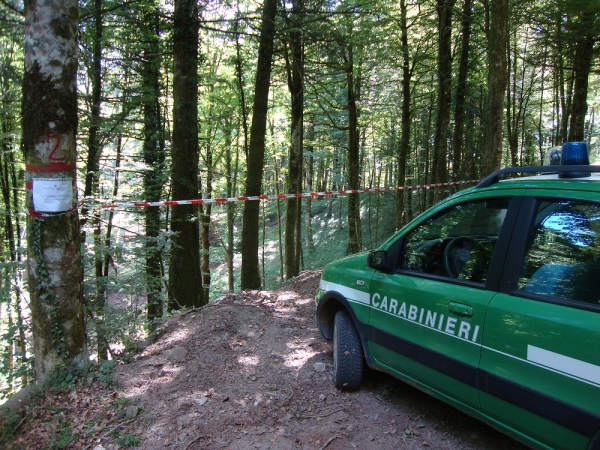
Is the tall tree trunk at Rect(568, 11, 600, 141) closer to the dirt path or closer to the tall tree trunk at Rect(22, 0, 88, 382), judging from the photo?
the dirt path

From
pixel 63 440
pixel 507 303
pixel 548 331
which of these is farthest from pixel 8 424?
pixel 548 331

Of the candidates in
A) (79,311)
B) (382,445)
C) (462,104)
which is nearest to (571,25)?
(462,104)

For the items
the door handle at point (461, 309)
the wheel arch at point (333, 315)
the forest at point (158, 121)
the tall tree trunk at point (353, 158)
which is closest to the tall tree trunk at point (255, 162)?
the forest at point (158, 121)

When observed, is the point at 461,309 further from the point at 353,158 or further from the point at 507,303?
the point at 353,158

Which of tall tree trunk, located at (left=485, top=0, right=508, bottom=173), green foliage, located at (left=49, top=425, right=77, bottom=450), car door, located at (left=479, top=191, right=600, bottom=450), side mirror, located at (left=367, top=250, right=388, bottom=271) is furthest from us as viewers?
tall tree trunk, located at (left=485, top=0, right=508, bottom=173)

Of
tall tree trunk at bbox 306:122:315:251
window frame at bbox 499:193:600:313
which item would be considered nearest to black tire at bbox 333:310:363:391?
window frame at bbox 499:193:600:313

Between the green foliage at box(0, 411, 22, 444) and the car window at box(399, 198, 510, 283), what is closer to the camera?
the car window at box(399, 198, 510, 283)

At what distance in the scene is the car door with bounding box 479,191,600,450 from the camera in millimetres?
1946

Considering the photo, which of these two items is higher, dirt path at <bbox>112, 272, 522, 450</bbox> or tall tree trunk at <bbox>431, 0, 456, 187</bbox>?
tall tree trunk at <bbox>431, 0, 456, 187</bbox>

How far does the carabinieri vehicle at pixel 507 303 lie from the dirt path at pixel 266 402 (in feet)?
1.53

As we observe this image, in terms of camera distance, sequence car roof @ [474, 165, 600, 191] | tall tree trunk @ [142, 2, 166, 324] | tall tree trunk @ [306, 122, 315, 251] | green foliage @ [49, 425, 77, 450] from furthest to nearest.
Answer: tall tree trunk @ [306, 122, 315, 251] → tall tree trunk @ [142, 2, 166, 324] → green foliage @ [49, 425, 77, 450] → car roof @ [474, 165, 600, 191]

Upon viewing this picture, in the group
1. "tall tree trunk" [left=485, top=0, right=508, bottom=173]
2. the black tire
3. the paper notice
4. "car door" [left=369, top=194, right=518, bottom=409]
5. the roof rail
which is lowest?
the black tire

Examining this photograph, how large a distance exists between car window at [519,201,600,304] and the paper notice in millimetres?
3974

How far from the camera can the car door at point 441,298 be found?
2.57 m
